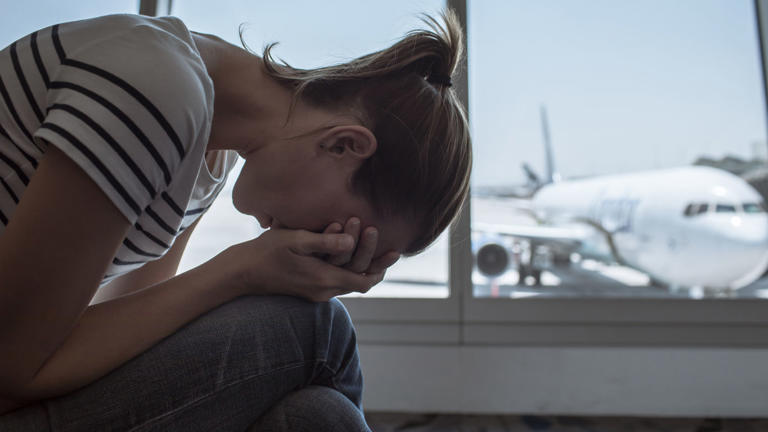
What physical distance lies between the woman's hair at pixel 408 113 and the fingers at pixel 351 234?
31mm

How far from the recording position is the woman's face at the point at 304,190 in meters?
0.57

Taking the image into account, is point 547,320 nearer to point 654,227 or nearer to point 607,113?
point 607,113

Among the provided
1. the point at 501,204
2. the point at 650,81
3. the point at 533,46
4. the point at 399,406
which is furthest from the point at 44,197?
the point at 650,81

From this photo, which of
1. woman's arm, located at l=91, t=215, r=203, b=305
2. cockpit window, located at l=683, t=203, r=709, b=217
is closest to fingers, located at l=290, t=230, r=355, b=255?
woman's arm, located at l=91, t=215, r=203, b=305

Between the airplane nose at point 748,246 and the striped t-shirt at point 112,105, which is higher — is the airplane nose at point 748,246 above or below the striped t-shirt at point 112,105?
below

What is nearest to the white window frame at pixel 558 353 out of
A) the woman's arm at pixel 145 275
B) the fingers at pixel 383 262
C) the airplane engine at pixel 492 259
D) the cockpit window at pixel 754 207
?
the airplane engine at pixel 492 259

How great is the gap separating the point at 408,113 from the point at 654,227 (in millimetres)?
2294

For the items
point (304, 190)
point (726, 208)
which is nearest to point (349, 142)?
point (304, 190)

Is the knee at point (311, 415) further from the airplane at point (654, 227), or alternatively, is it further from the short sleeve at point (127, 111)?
the airplane at point (654, 227)

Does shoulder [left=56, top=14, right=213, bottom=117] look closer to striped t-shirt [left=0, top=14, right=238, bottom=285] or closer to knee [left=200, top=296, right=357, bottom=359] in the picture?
striped t-shirt [left=0, top=14, right=238, bottom=285]

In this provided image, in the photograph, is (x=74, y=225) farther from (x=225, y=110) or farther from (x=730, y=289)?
(x=730, y=289)

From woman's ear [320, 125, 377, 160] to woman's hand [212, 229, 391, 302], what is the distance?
0.31ft

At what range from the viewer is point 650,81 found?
1.81 meters

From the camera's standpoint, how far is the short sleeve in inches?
15.7
